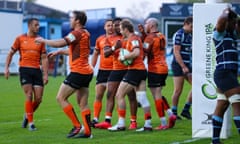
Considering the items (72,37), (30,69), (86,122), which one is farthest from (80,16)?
(30,69)

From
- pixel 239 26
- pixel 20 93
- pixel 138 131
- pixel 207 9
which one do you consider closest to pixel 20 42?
pixel 138 131

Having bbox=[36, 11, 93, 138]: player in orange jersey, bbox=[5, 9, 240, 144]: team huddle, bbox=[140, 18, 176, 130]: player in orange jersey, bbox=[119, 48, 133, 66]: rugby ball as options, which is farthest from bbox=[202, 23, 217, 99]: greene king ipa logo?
bbox=[36, 11, 93, 138]: player in orange jersey

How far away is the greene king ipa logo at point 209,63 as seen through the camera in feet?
35.7

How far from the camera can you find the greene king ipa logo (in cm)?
1089

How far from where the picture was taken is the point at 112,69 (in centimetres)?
1345

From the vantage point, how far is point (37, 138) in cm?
1138

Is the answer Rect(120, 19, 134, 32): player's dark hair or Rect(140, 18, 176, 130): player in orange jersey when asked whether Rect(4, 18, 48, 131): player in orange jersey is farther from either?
Rect(140, 18, 176, 130): player in orange jersey

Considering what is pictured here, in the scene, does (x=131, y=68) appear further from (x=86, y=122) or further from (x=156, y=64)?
(x=86, y=122)

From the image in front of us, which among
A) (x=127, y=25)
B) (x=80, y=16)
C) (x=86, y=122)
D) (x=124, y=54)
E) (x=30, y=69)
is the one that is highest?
(x=80, y=16)

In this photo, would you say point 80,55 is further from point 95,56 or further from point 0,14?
point 0,14

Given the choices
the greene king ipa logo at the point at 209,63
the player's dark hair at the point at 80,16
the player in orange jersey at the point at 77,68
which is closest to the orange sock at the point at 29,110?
the player in orange jersey at the point at 77,68

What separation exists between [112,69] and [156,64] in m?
1.07

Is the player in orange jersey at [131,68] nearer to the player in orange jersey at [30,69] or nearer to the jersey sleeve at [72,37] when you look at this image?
the jersey sleeve at [72,37]

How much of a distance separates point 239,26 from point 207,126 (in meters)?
2.17
